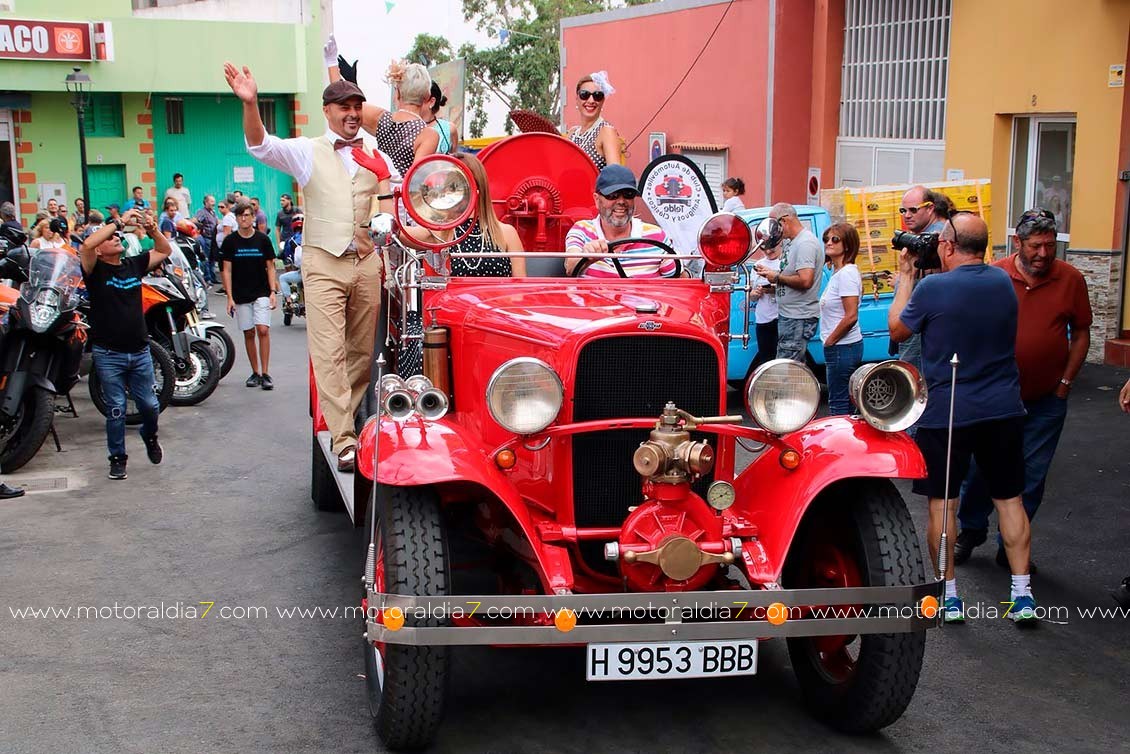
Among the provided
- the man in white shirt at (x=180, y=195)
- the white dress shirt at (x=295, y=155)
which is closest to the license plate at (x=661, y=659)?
the white dress shirt at (x=295, y=155)

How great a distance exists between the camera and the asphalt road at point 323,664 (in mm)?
4762

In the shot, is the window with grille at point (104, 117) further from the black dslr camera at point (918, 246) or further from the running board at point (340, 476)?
the black dslr camera at point (918, 246)

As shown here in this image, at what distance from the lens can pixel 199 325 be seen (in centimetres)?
1213

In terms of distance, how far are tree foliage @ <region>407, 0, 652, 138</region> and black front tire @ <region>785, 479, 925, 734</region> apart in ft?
120

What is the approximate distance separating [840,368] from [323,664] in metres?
4.54

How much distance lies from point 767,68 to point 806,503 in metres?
14.8

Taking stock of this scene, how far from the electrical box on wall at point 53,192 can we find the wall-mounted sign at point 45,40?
2766mm

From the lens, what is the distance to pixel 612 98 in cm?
2411

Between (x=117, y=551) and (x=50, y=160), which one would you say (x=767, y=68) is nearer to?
(x=117, y=551)

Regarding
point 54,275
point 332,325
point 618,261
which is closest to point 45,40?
point 54,275

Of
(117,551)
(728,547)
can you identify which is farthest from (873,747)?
(117,551)

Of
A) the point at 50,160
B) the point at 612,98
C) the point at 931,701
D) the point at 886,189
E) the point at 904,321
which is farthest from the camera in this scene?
the point at 50,160

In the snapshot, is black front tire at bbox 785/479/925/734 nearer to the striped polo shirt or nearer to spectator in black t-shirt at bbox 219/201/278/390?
the striped polo shirt

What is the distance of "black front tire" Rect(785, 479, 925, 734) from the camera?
4.52 m
